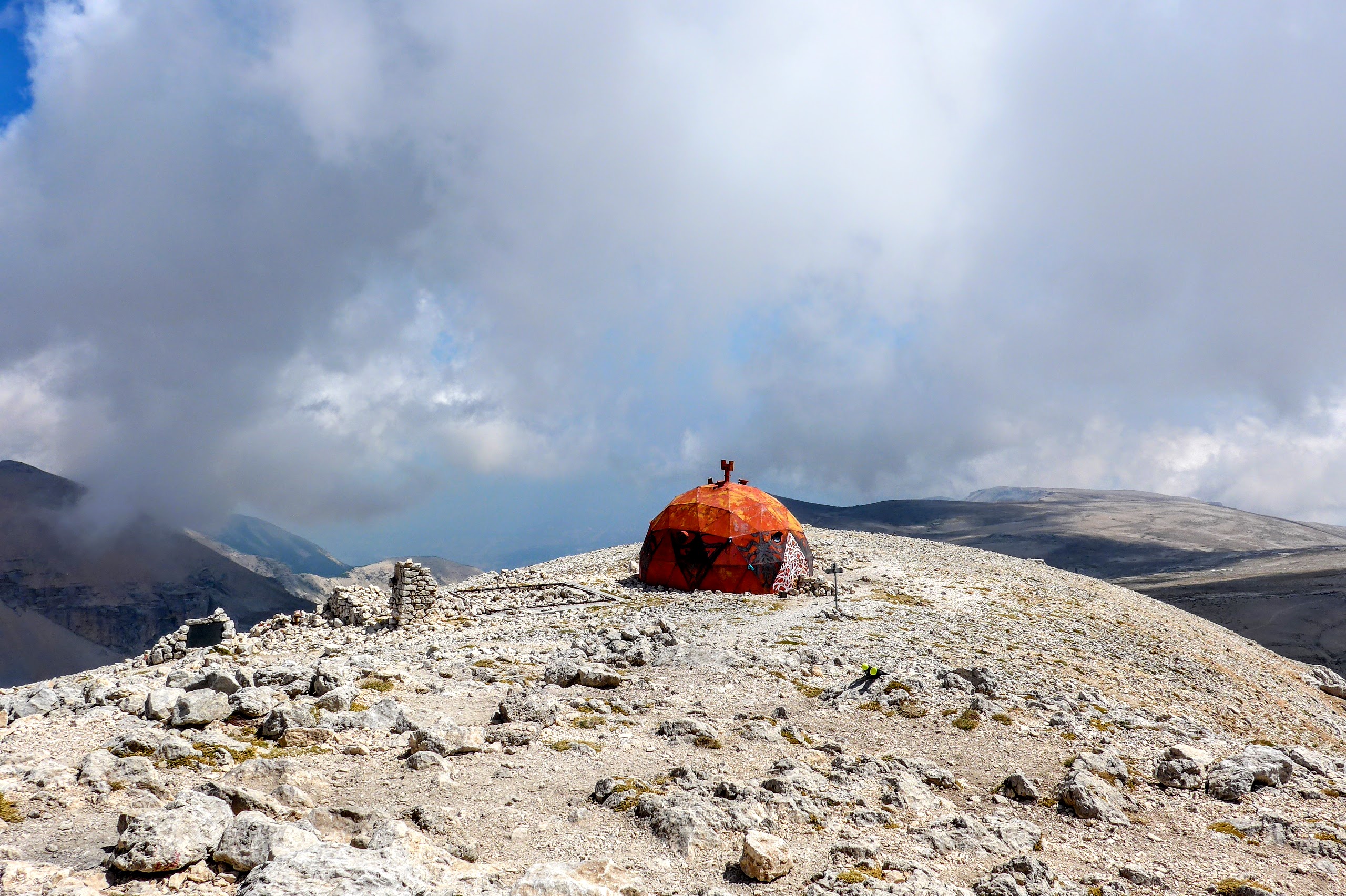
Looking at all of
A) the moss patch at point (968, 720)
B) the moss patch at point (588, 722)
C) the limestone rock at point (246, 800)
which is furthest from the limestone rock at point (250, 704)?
the moss patch at point (968, 720)

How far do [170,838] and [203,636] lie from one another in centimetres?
1843

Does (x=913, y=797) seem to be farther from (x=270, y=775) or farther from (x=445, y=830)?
(x=270, y=775)

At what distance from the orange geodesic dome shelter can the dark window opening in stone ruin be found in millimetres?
15174

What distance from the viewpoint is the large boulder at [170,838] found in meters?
5.57

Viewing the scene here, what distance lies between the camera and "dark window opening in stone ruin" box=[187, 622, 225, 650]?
20969 millimetres

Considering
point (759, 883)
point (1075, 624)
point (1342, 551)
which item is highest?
point (1342, 551)

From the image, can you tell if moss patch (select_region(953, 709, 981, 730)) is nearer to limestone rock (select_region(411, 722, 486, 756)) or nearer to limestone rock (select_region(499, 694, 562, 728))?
limestone rock (select_region(499, 694, 562, 728))

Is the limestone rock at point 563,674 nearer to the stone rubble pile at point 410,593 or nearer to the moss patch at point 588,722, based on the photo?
the moss patch at point 588,722

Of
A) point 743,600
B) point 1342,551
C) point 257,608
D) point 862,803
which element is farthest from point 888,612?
point 257,608

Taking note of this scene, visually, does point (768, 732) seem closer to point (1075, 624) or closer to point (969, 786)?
point (969, 786)

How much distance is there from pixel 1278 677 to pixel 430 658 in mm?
25698

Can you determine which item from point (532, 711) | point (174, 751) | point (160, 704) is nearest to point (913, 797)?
point (532, 711)

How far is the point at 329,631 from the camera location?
21250mm

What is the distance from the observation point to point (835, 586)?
26.3m
